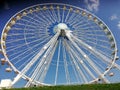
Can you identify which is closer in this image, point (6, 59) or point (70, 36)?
point (6, 59)

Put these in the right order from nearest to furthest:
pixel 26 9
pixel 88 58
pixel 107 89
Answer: pixel 107 89, pixel 88 58, pixel 26 9

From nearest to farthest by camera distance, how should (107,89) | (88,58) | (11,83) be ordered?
(107,89) < (11,83) < (88,58)

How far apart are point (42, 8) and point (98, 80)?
23.2 ft

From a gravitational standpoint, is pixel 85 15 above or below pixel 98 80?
above

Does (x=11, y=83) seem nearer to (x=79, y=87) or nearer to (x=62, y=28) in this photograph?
(x=62, y=28)

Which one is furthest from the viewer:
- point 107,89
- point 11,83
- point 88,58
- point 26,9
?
point 26,9

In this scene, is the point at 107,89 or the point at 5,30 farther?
the point at 5,30

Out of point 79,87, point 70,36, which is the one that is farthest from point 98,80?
point 79,87

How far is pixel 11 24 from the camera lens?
2703 centimetres

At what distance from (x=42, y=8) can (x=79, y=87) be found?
13000 millimetres

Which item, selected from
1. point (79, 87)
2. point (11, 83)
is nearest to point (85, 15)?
point (11, 83)

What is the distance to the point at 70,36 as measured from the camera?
27.3 m

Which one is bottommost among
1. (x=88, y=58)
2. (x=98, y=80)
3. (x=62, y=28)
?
(x=98, y=80)

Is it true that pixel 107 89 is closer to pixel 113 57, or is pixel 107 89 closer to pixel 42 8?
pixel 113 57
